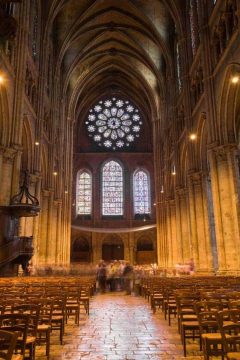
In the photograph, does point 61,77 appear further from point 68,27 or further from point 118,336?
point 118,336

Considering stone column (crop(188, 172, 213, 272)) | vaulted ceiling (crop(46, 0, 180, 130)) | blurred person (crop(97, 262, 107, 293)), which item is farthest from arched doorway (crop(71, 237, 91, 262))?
stone column (crop(188, 172, 213, 272))

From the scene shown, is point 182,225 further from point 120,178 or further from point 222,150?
point 120,178

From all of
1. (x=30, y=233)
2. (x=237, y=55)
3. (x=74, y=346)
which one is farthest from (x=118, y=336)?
(x=30, y=233)

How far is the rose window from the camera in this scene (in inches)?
1780

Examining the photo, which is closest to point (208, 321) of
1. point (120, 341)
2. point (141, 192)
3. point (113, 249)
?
point (120, 341)

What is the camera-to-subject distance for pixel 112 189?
43375 mm

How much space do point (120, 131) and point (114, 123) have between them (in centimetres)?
134

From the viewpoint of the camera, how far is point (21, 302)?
5891mm

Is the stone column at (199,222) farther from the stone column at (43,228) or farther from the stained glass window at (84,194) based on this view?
the stained glass window at (84,194)

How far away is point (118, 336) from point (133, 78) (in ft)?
125

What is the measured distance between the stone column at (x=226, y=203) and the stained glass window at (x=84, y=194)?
27.6 m

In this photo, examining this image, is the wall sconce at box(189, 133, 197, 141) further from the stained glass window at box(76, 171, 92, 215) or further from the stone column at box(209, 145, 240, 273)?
the stained glass window at box(76, 171, 92, 215)

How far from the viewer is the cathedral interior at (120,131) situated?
1633cm

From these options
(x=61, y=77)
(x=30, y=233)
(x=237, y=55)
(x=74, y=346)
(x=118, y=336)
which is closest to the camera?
(x=74, y=346)
